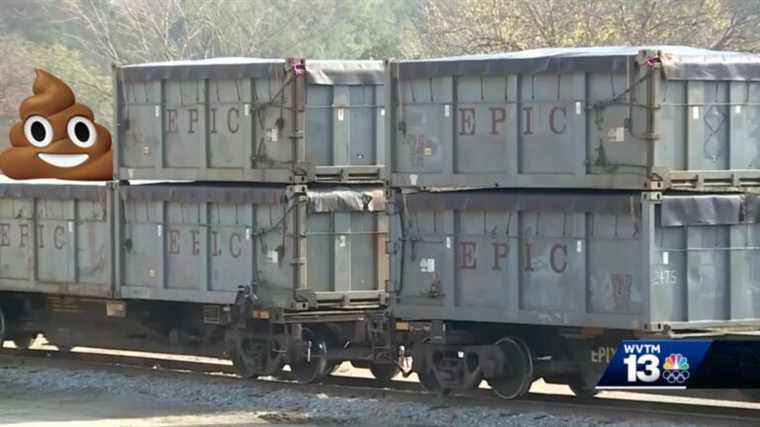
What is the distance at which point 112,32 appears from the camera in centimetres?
6688

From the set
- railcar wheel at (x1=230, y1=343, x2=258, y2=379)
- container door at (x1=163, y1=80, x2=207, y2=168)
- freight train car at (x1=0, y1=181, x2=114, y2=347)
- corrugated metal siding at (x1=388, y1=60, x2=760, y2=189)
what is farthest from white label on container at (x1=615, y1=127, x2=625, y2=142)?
freight train car at (x1=0, y1=181, x2=114, y2=347)

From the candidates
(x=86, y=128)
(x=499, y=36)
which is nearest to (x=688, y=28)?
(x=499, y=36)

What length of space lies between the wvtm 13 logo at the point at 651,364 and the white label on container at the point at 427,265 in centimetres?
258

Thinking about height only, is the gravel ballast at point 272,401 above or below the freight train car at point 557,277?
below

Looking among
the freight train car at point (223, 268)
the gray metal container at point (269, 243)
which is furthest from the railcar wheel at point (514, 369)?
the gray metal container at point (269, 243)

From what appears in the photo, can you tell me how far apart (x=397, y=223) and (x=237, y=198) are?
7.28 feet

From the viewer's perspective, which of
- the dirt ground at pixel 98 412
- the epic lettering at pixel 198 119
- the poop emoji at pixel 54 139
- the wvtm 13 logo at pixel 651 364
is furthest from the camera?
the poop emoji at pixel 54 139

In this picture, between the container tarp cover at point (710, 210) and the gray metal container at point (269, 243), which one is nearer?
the container tarp cover at point (710, 210)

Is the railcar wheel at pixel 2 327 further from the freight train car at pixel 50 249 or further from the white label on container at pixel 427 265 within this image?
the white label on container at pixel 427 265

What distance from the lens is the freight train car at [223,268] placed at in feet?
59.9

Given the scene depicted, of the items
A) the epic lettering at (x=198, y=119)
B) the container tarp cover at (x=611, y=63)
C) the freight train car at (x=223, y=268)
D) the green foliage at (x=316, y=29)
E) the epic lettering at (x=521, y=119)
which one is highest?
the green foliage at (x=316, y=29)

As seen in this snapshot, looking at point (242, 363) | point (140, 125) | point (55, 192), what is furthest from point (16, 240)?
point (242, 363)

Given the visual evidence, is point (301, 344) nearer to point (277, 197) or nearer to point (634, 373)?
point (277, 197)

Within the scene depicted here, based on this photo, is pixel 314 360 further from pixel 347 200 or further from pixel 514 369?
pixel 514 369
